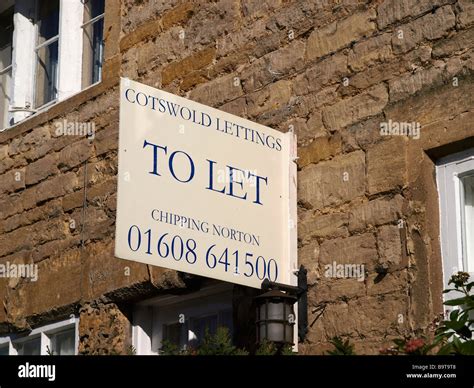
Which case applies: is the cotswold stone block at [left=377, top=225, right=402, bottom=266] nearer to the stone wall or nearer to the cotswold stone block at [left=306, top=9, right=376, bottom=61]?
the stone wall

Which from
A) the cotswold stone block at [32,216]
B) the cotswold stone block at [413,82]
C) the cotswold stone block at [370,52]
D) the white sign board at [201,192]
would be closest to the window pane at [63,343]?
the cotswold stone block at [32,216]

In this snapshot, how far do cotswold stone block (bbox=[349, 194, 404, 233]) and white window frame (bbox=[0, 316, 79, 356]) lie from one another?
7.42ft

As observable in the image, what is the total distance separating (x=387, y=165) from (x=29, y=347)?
3192mm

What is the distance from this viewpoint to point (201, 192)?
654cm

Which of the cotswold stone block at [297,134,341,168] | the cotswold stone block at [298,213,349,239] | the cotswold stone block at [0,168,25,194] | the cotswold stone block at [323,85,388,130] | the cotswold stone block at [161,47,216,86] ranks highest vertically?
the cotswold stone block at [161,47,216,86]

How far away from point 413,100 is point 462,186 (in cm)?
51

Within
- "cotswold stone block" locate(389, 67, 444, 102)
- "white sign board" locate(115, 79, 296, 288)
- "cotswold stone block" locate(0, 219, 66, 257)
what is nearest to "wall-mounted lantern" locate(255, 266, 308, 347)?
"white sign board" locate(115, 79, 296, 288)

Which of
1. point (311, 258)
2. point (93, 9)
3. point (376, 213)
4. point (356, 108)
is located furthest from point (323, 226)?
point (93, 9)

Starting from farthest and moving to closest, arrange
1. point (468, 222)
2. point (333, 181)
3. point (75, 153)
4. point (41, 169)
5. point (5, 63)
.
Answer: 1. point (5, 63)
2. point (41, 169)
3. point (75, 153)
4. point (333, 181)
5. point (468, 222)

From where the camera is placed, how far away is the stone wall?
21.0ft

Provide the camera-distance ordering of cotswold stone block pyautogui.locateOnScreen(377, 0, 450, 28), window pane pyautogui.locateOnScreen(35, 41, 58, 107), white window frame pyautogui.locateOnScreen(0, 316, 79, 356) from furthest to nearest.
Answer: window pane pyautogui.locateOnScreen(35, 41, 58, 107) → white window frame pyautogui.locateOnScreen(0, 316, 79, 356) → cotswold stone block pyautogui.locateOnScreen(377, 0, 450, 28)

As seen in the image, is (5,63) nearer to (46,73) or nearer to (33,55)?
(33,55)
